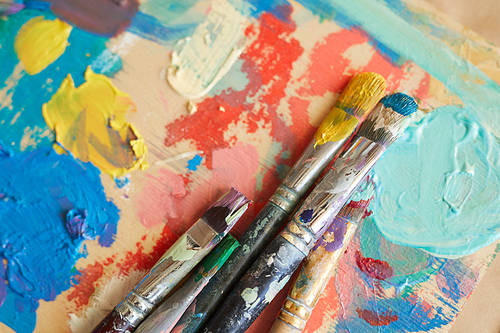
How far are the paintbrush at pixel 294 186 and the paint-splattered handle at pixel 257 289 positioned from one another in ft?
0.15

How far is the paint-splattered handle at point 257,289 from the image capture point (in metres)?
1.01

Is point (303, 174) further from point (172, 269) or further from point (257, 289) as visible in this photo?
point (172, 269)

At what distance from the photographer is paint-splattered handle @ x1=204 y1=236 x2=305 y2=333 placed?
101 centimetres

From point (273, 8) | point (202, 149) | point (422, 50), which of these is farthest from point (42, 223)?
point (422, 50)

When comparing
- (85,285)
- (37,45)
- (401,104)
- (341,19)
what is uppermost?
(341,19)

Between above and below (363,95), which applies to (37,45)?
below

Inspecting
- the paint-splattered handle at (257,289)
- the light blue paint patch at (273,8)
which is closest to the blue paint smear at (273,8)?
the light blue paint patch at (273,8)

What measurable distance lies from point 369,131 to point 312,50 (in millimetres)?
411

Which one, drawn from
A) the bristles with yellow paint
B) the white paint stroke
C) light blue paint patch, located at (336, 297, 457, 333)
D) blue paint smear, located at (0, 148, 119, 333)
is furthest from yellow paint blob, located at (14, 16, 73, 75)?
light blue paint patch, located at (336, 297, 457, 333)

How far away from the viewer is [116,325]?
1.01 meters

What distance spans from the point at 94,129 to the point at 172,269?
1.97 feet

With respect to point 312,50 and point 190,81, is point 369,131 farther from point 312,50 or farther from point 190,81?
point 190,81

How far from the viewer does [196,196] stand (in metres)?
1.17

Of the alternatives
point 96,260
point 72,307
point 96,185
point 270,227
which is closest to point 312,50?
point 270,227
